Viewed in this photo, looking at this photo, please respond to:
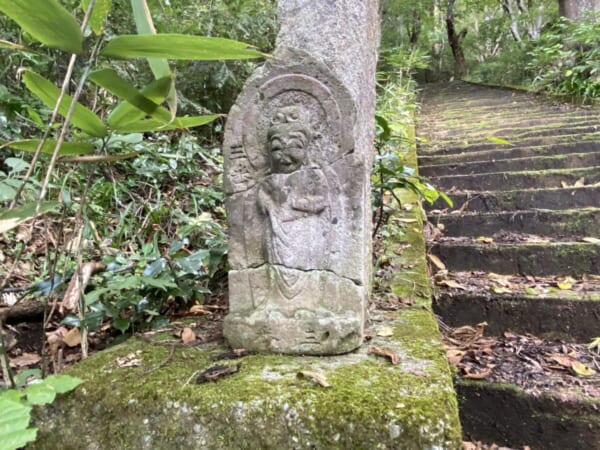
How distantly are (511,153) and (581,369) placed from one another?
2811 millimetres

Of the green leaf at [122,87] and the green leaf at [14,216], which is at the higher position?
the green leaf at [122,87]

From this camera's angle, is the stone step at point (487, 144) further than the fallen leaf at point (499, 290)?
Yes

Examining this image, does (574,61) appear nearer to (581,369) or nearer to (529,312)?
(529,312)

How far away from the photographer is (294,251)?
5.58 ft

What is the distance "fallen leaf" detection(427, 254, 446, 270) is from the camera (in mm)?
2918

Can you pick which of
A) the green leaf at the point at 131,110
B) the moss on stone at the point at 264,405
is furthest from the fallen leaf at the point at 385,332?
the green leaf at the point at 131,110

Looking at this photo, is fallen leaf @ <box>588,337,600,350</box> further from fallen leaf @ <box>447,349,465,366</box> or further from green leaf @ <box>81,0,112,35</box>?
green leaf @ <box>81,0,112,35</box>

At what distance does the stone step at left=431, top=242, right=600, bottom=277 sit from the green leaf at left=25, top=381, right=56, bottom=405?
2415 millimetres

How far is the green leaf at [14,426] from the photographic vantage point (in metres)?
0.88

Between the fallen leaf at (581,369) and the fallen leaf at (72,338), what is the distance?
2.27m

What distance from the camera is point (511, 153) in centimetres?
439

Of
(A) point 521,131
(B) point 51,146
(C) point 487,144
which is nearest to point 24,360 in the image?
(B) point 51,146

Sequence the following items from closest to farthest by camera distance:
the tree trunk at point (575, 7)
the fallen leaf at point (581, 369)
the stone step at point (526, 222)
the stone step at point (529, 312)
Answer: the fallen leaf at point (581, 369) < the stone step at point (529, 312) < the stone step at point (526, 222) < the tree trunk at point (575, 7)

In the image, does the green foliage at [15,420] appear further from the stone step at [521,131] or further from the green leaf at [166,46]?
the stone step at [521,131]
